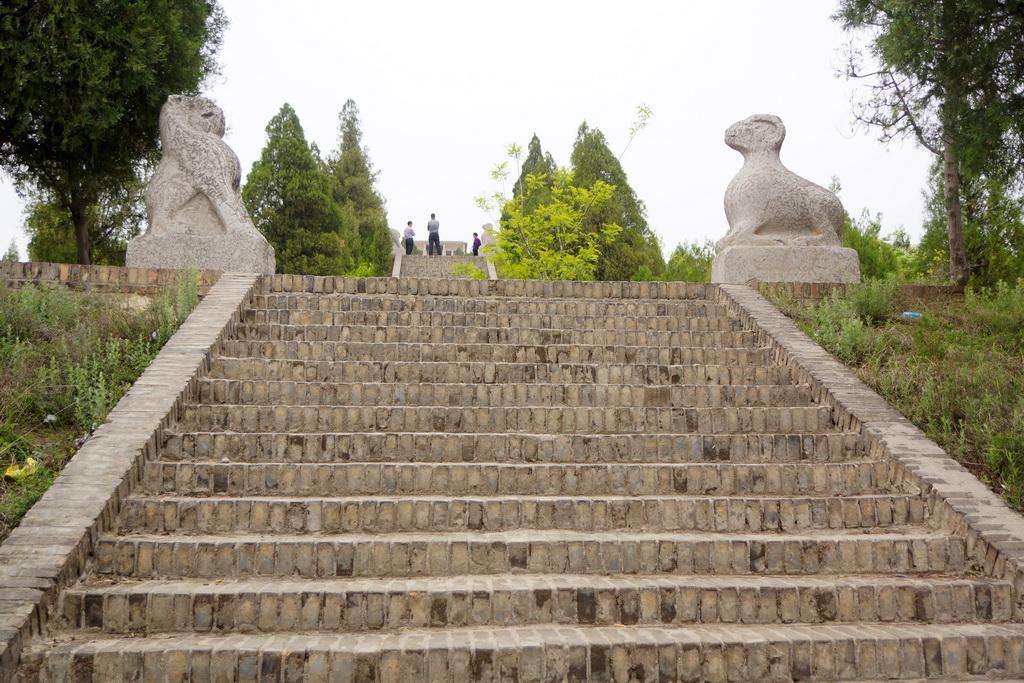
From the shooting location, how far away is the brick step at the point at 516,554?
156 inches

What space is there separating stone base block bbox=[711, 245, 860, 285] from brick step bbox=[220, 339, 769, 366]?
7.52 ft

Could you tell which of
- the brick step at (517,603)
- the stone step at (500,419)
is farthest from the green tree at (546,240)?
the brick step at (517,603)

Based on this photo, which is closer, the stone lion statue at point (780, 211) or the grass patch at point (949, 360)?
the grass patch at point (949, 360)

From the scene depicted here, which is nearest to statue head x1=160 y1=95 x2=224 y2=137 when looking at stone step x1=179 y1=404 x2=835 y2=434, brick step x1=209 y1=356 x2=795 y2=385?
brick step x1=209 y1=356 x2=795 y2=385

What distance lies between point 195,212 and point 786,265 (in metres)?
6.31

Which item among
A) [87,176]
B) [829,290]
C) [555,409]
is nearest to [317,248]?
[87,176]

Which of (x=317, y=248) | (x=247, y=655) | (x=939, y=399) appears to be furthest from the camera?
(x=317, y=248)

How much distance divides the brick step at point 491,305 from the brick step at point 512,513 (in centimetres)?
315

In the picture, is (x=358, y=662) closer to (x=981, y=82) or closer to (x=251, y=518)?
(x=251, y=518)

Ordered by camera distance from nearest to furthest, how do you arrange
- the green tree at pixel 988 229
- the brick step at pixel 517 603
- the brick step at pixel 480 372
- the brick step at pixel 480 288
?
the brick step at pixel 517 603, the brick step at pixel 480 372, the brick step at pixel 480 288, the green tree at pixel 988 229

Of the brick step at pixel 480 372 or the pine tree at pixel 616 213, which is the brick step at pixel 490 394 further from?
the pine tree at pixel 616 213

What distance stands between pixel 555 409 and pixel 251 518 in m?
2.04

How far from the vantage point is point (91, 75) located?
9.70m

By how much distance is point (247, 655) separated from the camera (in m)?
3.32
